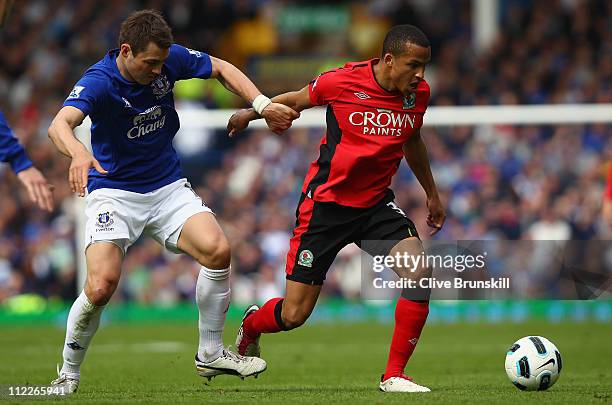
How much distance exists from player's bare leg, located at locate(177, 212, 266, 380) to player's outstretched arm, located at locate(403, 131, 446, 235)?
4.74ft

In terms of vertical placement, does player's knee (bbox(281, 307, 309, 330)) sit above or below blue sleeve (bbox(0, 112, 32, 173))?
below

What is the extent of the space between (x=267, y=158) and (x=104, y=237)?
9724mm

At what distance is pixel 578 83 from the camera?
18.5 metres

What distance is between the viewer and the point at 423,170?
846 cm

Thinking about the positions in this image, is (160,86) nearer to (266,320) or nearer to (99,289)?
(99,289)

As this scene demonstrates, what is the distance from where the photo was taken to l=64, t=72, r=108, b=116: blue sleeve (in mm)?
7566

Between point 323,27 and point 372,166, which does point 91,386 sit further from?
point 323,27

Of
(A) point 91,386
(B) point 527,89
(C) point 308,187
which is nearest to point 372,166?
(C) point 308,187

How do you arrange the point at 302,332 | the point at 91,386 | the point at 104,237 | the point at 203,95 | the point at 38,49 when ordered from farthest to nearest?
the point at 38,49 → the point at 203,95 → the point at 302,332 → the point at 91,386 → the point at 104,237

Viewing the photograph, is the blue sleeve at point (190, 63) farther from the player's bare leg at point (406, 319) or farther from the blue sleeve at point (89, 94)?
the player's bare leg at point (406, 319)

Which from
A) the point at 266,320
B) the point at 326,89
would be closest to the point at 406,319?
the point at 266,320

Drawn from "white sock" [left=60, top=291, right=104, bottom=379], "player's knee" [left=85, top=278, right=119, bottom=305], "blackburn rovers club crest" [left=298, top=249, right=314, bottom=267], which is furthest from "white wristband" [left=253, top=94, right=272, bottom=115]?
"white sock" [left=60, top=291, right=104, bottom=379]

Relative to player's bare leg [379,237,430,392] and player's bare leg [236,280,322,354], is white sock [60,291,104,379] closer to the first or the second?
player's bare leg [236,280,322,354]

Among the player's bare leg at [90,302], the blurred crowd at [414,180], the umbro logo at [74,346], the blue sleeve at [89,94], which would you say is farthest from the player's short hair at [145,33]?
the blurred crowd at [414,180]
